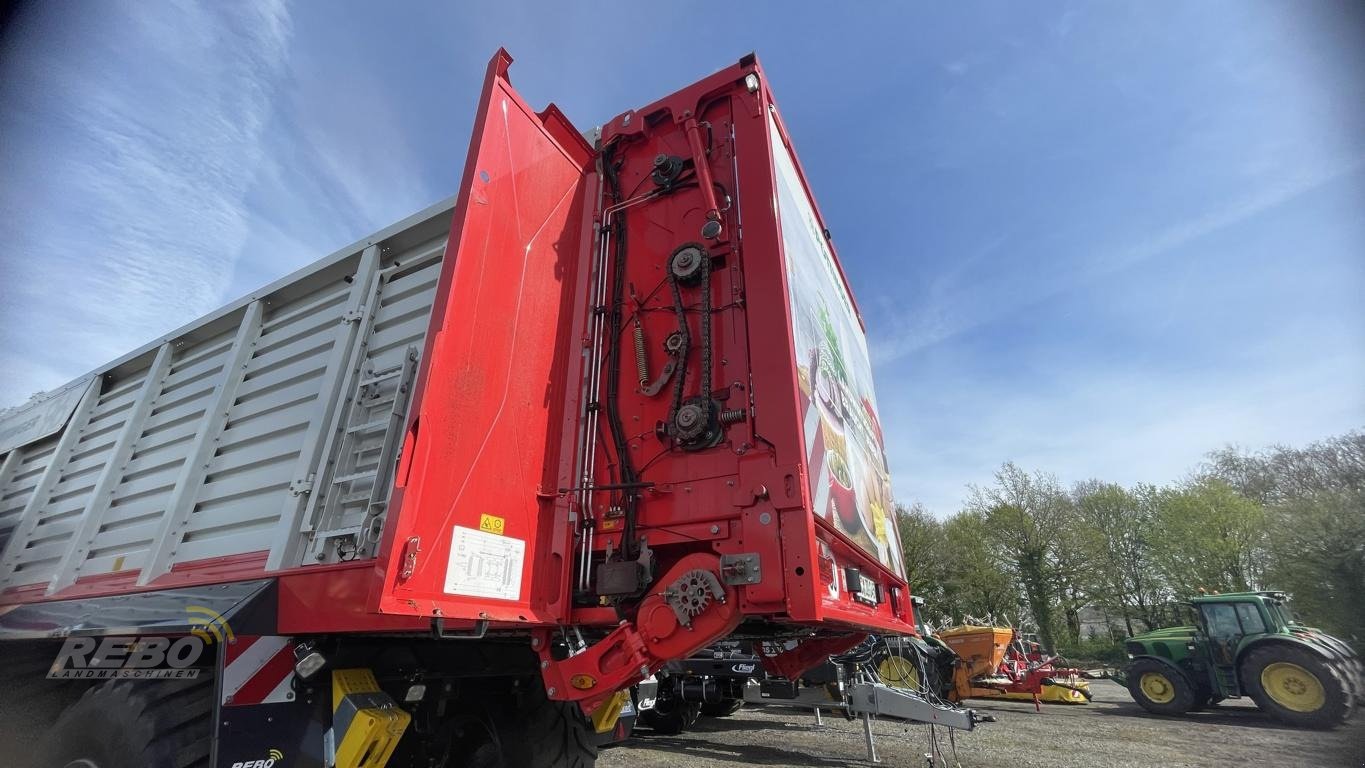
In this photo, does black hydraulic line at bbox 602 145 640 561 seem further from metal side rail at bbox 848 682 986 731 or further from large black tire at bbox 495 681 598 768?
metal side rail at bbox 848 682 986 731

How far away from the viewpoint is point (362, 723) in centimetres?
224

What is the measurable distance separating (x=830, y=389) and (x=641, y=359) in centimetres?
105

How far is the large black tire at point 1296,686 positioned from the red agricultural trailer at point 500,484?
1074 cm

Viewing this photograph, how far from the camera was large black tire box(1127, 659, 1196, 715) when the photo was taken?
11.1 meters

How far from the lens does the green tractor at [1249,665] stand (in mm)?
9359

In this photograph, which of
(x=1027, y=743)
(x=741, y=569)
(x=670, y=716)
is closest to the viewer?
(x=741, y=569)

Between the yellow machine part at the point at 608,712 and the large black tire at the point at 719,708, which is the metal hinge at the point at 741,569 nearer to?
the yellow machine part at the point at 608,712

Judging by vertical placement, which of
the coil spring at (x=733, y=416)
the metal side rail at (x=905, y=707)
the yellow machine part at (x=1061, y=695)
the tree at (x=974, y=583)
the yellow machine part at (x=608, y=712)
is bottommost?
the yellow machine part at (x=1061, y=695)

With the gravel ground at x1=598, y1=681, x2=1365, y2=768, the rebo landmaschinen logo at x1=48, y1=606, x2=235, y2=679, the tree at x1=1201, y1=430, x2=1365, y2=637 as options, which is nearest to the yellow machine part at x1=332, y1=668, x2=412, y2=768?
the rebo landmaschinen logo at x1=48, y1=606, x2=235, y2=679

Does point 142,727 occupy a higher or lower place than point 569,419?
lower

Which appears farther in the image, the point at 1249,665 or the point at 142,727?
the point at 1249,665

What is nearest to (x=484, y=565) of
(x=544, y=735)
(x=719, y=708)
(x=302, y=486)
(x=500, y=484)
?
(x=500, y=484)

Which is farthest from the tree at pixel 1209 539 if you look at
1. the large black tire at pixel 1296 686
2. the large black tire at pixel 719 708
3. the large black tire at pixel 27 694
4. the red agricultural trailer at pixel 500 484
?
the large black tire at pixel 27 694

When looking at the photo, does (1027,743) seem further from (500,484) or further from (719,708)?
(500,484)
